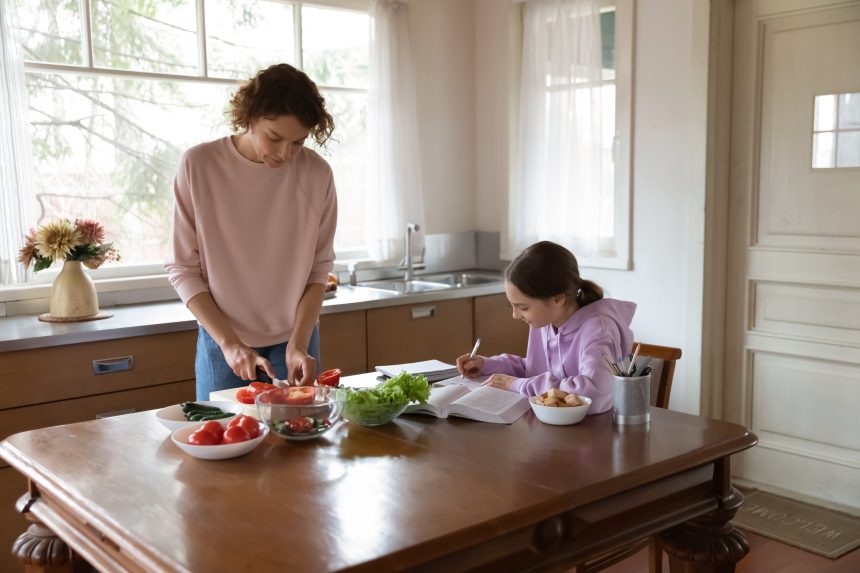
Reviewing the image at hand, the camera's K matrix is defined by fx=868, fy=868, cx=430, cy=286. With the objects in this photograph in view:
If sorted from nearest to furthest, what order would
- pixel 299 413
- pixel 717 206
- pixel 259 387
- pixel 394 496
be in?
pixel 394 496 < pixel 299 413 < pixel 259 387 < pixel 717 206

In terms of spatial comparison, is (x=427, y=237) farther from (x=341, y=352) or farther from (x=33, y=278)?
(x=33, y=278)

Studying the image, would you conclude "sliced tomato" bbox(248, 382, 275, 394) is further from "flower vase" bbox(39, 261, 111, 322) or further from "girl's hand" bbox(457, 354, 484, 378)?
"flower vase" bbox(39, 261, 111, 322)

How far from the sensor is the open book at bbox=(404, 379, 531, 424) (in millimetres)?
2061

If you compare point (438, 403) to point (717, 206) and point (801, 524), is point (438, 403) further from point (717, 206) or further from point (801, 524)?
point (717, 206)

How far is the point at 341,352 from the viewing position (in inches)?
A: 148

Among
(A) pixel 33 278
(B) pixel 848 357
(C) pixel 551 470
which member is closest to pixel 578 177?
(B) pixel 848 357

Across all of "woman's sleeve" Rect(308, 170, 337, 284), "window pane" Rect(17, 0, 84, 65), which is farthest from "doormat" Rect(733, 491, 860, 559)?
"window pane" Rect(17, 0, 84, 65)

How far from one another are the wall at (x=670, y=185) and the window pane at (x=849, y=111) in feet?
1.81

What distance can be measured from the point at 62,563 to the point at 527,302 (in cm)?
124

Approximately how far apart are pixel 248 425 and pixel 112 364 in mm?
1482

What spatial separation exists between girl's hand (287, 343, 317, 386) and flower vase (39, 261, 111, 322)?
1306mm

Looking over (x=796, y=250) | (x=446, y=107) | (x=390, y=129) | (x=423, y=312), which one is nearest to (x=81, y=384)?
(x=423, y=312)

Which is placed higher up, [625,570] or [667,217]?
[667,217]

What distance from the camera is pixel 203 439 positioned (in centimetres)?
180
